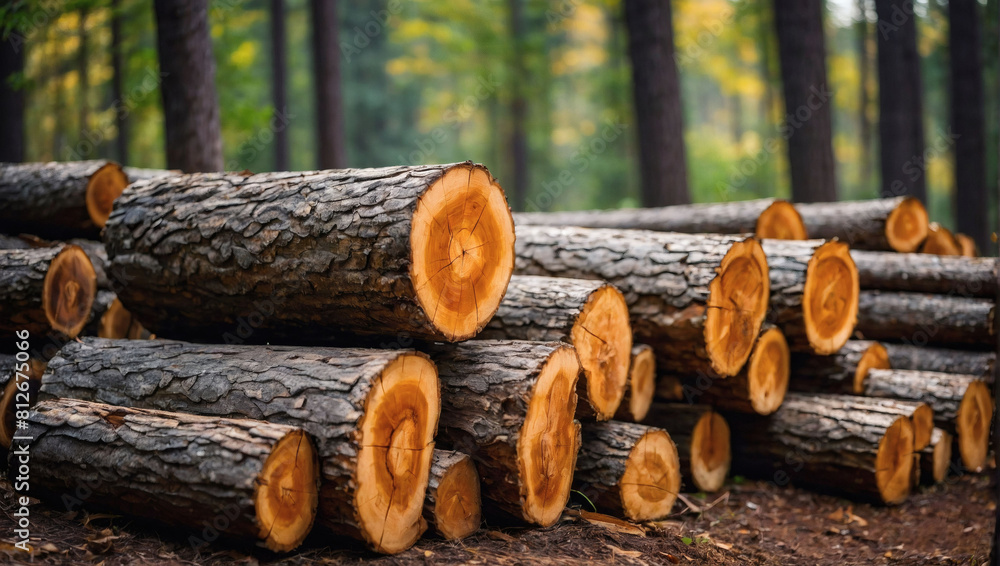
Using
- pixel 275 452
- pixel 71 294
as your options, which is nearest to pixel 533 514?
pixel 275 452

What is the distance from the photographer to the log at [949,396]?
474 centimetres

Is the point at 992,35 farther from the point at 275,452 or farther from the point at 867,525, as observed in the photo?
the point at 275,452

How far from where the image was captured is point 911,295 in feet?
18.8

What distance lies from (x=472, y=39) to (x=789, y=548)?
551 inches

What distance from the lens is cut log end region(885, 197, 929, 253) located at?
606 centimetres

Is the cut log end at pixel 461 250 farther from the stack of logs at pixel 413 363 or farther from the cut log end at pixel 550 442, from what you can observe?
the cut log end at pixel 550 442

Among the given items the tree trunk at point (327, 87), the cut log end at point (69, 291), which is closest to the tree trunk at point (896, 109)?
the tree trunk at point (327, 87)

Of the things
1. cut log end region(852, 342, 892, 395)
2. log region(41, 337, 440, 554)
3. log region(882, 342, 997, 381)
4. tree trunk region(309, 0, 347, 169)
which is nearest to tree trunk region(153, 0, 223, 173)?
log region(41, 337, 440, 554)

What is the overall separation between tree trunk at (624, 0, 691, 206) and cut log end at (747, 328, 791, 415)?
4504mm

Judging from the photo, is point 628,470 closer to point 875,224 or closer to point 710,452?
point 710,452

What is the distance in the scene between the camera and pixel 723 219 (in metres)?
5.93

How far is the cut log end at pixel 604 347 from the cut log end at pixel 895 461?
1740mm

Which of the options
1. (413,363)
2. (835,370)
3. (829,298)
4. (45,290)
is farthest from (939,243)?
(45,290)

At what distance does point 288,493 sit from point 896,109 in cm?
1197
